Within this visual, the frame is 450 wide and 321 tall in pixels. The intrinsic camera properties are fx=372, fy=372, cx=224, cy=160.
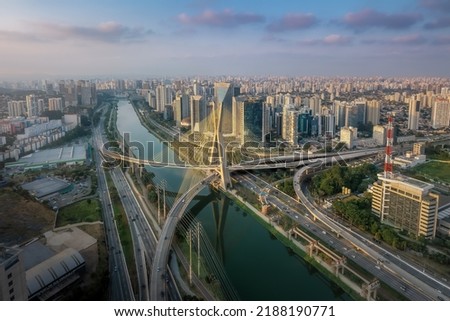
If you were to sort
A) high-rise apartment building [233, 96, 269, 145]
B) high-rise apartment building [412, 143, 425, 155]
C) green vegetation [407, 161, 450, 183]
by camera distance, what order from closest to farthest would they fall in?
green vegetation [407, 161, 450, 183] < high-rise apartment building [412, 143, 425, 155] < high-rise apartment building [233, 96, 269, 145]

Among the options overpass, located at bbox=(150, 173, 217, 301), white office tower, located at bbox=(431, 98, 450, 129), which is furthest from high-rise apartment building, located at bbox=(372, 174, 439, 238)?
white office tower, located at bbox=(431, 98, 450, 129)

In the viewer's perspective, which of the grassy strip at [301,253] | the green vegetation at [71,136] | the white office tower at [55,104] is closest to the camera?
the grassy strip at [301,253]

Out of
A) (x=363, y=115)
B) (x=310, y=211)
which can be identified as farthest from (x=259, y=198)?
(x=363, y=115)

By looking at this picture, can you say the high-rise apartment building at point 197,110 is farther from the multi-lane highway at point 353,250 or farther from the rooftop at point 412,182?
the rooftop at point 412,182

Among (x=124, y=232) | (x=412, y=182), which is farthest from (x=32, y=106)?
(x=412, y=182)

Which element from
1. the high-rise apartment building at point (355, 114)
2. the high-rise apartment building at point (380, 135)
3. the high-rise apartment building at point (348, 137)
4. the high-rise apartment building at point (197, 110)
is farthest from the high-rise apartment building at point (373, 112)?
the high-rise apartment building at point (197, 110)

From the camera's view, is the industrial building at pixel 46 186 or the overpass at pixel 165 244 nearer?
the overpass at pixel 165 244

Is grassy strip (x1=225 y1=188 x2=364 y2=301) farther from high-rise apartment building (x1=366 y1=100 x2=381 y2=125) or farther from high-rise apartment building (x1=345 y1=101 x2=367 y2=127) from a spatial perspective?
high-rise apartment building (x1=366 y1=100 x2=381 y2=125)
